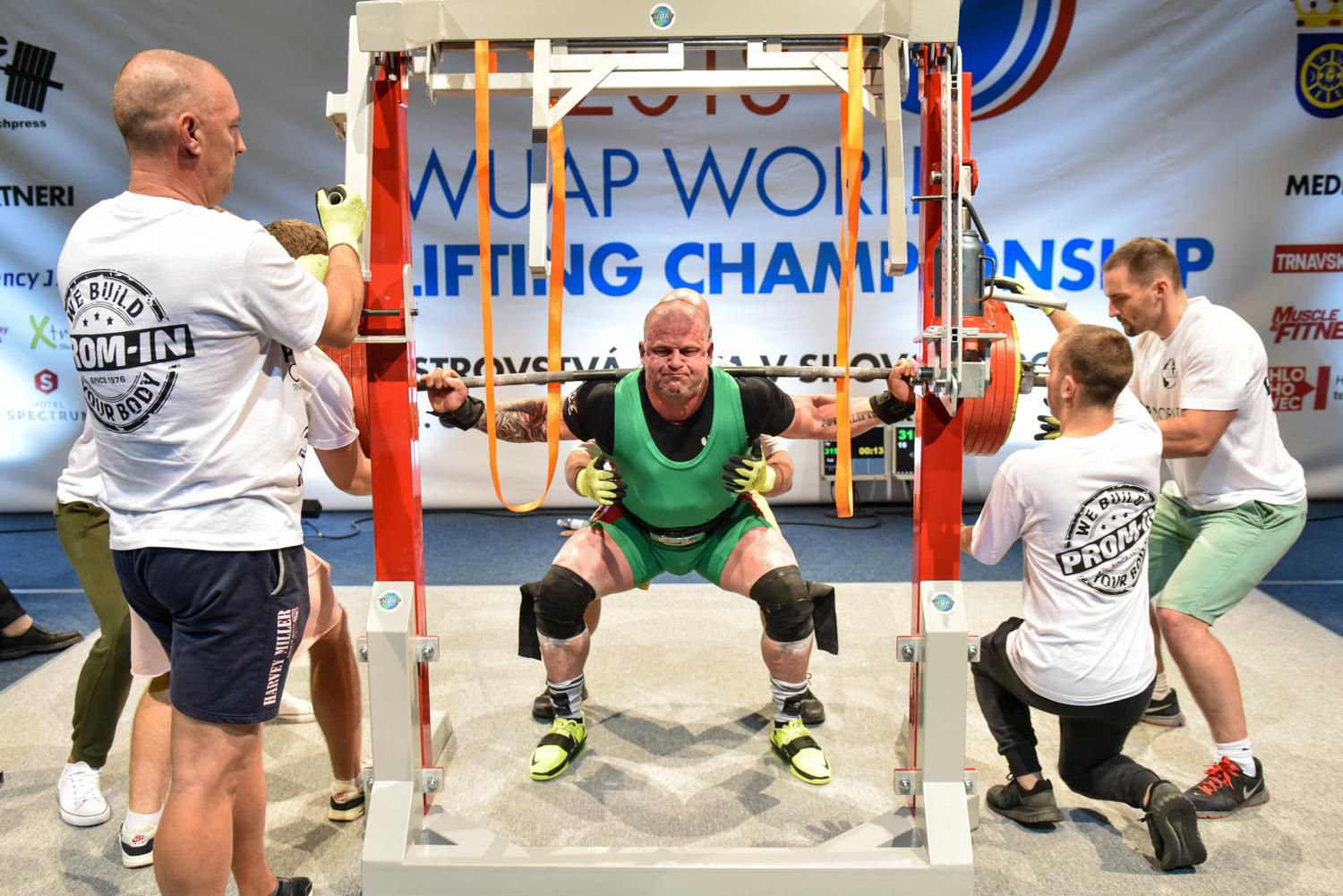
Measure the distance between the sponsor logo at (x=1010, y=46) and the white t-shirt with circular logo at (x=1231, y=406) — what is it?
2998mm

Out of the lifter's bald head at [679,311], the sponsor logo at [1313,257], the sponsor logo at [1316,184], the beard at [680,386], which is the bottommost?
the beard at [680,386]

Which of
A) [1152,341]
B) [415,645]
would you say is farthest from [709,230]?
[415,645]

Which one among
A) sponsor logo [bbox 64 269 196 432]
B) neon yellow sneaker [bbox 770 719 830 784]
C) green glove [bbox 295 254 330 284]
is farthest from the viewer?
neon yellow sneaker [bbox 770 719 830 784]

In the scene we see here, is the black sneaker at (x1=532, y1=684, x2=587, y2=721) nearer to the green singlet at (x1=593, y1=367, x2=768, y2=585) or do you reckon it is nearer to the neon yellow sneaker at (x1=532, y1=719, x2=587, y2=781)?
the neon yellow sneaker at (x1=532, y1=719, x2=587, y2=781)

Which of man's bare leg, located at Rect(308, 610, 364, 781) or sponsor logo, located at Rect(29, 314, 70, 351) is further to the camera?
sponsor logo, located at Rect(29, 314, 70, 351)

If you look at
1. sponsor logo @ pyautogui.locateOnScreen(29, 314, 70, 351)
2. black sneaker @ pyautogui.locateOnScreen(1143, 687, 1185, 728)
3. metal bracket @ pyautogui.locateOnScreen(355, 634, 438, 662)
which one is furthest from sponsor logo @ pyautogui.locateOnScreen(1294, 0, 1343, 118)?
sponsor logo @ pyautogui.locateOnScreen(29, 314, 70, 351)

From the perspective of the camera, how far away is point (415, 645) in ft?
8.57

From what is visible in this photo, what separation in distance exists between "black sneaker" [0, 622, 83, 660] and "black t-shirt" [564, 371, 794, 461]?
7.93 feet

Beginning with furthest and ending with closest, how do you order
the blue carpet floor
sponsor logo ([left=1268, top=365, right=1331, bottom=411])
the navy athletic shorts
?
sponsor logo ([left=1268, top=365, right=1331, bottom=411]) < the blue carpet floor < the navy athletic shorts

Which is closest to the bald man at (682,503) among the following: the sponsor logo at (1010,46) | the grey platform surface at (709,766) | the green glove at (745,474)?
the green glove at (745,474)

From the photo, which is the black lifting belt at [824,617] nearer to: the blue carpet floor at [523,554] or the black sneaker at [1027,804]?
the black sneaker at [1027,804]

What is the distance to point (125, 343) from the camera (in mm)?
1977

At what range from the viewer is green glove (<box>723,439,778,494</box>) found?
3246 millimetres

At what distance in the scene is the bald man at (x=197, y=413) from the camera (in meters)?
1.98
